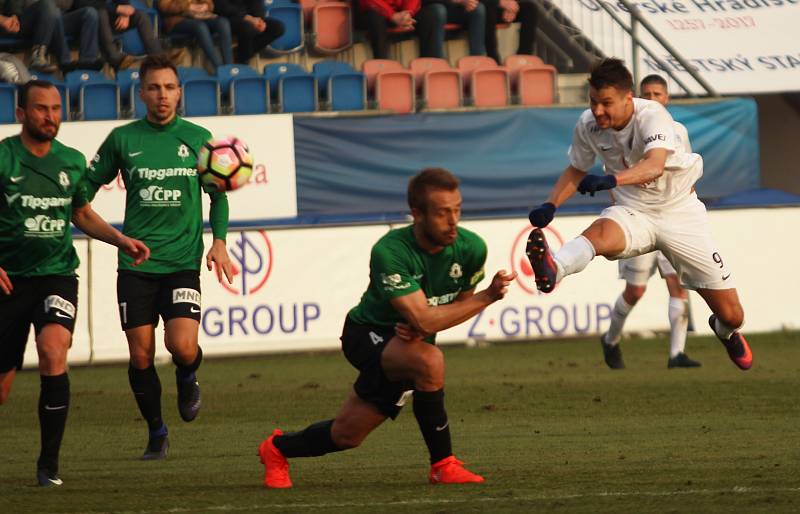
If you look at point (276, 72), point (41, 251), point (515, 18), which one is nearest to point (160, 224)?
point (41, 251)

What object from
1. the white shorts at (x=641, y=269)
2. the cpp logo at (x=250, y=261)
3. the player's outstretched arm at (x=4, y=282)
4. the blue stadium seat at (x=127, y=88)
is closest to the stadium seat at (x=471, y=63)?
the blue stadium seat at (x=127, y=88)

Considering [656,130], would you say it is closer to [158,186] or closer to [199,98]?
[158,186]

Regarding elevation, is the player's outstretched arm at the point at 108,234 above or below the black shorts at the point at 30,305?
above

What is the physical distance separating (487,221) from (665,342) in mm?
2417

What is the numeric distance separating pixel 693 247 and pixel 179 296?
10.3 feet

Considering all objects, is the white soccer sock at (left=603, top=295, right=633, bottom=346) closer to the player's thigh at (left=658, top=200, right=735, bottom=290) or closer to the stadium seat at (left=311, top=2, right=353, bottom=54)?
the player's thigh at (left=658, top=200, right=735, bottom=290)

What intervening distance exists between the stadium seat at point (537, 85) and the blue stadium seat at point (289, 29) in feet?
10.1

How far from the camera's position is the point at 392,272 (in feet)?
20.8

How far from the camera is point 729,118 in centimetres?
1847

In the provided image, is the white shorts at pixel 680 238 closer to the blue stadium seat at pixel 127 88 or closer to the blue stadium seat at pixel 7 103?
the blue stadium seat at pixel 127 88

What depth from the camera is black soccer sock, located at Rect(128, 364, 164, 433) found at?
8406 millimetres

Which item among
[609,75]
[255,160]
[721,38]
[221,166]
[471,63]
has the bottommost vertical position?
[221,166]

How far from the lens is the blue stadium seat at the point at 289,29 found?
64.2 ft

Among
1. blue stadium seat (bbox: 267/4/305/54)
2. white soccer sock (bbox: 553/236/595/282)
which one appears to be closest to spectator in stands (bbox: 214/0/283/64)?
blue stadium seat (bbox: 267/4/305/54)
